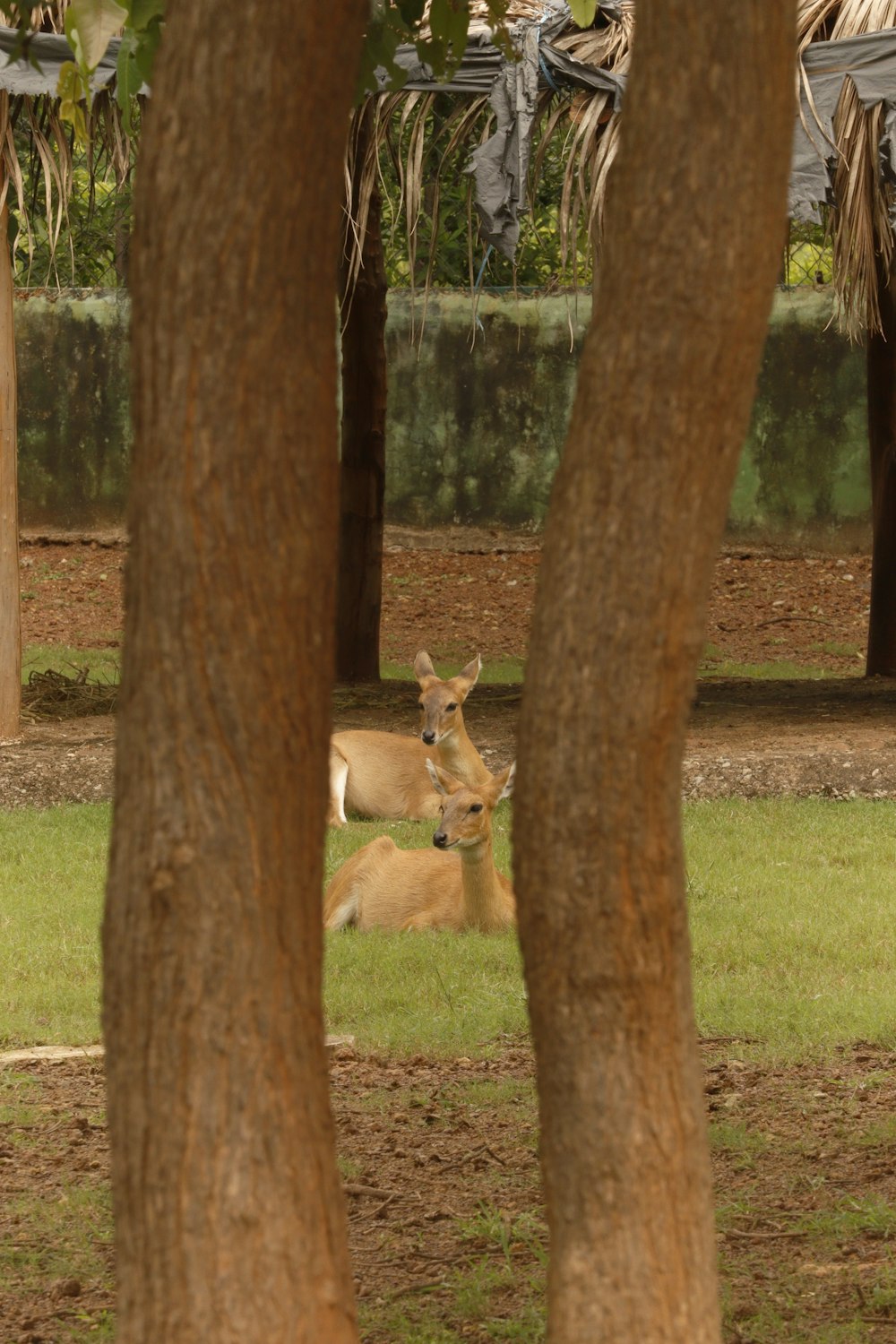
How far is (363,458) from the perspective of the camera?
11.9 meters

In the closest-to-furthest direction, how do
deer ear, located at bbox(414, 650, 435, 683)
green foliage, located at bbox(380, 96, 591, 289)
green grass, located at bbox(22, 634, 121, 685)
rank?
1. green foliage, located at bbox(380, 96, 591, 289)
2. deer ear, located at bbox(414, 650, 435, 683)
3. green grass, located at bbox(22, 634, 121, 685)

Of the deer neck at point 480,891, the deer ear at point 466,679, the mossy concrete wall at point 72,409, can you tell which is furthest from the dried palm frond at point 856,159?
the mossy concrete wall at point 72,409

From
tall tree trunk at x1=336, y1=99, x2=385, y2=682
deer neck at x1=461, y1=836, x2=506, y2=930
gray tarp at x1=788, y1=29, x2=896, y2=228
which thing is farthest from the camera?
tall tree trunk at x1=336, y1=99, x2=385, y2=682

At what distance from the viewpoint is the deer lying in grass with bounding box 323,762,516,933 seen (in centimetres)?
668

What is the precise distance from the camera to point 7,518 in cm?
845

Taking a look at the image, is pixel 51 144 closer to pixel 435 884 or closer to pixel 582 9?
pixel 435 884

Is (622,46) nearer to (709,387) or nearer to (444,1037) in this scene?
(444,1037)

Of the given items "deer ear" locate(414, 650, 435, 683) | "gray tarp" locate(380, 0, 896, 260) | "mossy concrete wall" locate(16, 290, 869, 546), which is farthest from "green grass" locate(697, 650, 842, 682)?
"gray tarp" locate(380, 0, 896, 260)

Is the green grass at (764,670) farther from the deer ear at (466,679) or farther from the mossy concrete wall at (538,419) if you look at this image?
the mossy concrete wall at (538,419)

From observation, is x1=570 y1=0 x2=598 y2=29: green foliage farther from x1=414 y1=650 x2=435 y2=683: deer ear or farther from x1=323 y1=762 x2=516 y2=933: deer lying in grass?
x1=414 y1=650 x2=435 y2=683: deer ear

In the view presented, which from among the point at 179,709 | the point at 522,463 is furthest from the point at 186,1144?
the point at 522,463

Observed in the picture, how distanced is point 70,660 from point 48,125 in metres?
5.58

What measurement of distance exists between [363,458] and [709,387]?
9859mm

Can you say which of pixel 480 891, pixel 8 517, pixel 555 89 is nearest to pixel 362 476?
pixel 8 517
